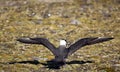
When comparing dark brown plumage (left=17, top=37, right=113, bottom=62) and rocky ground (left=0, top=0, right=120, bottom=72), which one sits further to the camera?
rocky ground (left=0, top=0, right=120, bottom=72)

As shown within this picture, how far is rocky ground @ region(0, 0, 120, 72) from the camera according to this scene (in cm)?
1742

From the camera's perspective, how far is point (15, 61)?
17.9 meters

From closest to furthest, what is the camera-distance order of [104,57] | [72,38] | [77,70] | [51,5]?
[77,70]
[104,57]
[72,38]
[51,5]

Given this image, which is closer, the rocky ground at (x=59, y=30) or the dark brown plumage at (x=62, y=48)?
the dark brown plumage at (x=62, y=48)

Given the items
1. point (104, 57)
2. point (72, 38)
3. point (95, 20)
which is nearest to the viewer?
point (104, 57)

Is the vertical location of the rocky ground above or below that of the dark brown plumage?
below

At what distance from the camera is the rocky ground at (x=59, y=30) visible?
1742cm

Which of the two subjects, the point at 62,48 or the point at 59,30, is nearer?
the point at 62,48

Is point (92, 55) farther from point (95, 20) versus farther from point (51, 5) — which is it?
point (51, 5)

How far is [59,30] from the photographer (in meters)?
23.2

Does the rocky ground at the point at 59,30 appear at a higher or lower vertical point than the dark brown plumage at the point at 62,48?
lower

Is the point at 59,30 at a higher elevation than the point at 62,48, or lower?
lower

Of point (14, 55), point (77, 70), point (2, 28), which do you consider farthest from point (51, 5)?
point (77, 70)

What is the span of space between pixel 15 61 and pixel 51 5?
1033 cm
